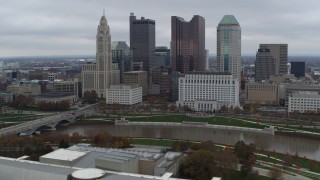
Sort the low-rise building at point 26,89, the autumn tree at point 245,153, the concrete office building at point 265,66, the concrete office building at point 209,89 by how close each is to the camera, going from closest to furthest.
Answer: the autumn tree at point 245,153 < the concrete office building at point 209,89 < the low-rise building at point 26,89 < the concrete office building at point 265,66

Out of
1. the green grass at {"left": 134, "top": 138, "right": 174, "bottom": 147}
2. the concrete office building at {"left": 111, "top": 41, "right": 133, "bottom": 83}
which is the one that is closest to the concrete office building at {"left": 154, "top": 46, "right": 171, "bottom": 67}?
the concrete office building at {"left": 111, "top": 41, "right": 133, "bottom": 83}

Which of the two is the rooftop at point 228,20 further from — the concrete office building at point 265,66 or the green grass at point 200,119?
the green grass at point 200,119

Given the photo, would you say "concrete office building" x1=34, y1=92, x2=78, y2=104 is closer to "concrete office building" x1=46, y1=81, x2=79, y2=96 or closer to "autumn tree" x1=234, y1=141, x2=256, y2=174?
"concrete office building" x1=46, y1=81, x2=79, y2=96

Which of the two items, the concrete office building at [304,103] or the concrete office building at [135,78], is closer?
the concrete office building at [304,103]

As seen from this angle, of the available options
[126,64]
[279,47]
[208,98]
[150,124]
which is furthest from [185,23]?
[150,124]

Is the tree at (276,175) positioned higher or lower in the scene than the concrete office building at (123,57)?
lower

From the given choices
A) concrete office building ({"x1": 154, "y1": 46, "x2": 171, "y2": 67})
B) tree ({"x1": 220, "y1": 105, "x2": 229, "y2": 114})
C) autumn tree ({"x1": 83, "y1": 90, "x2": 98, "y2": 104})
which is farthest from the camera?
concrete office building ({"x1": 154, "y1": 46, "x2": 171, "y2": 67})

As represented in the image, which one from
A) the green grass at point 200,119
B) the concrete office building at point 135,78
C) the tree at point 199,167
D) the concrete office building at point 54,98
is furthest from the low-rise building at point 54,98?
the tree at point 199,167
